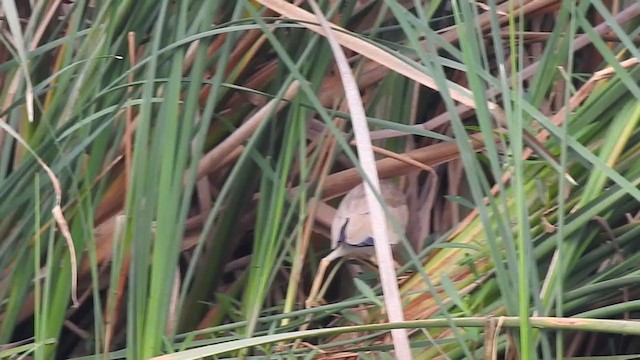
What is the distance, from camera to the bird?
2.83ft

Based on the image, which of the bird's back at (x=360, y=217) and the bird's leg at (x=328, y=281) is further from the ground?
the bird's back at (x=360, y=217)

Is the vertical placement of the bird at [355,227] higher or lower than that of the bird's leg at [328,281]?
higher

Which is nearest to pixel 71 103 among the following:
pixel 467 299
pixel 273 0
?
pixel 273 0

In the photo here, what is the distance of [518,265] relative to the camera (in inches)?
22.6

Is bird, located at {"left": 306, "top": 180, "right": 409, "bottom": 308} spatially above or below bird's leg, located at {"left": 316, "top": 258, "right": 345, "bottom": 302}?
above

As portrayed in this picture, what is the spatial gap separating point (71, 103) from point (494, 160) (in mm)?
375

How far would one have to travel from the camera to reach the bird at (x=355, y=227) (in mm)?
863

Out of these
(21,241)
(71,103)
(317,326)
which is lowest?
(317,326)

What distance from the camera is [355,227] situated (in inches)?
34.2

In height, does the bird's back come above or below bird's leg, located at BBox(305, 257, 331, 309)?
above

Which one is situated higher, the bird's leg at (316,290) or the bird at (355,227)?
the bird at (355,227)

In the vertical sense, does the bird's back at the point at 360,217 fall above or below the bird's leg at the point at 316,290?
above

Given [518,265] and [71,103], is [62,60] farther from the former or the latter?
[518,265]

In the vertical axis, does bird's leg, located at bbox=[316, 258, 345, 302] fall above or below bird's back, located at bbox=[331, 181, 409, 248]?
below
